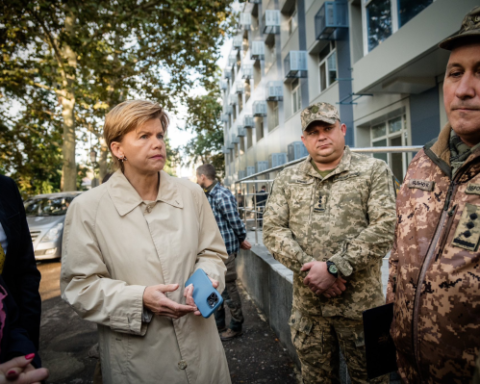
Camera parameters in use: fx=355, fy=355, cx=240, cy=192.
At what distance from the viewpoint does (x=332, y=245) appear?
2250 mm

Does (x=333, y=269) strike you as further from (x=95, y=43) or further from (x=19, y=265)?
(x=95, y=43)

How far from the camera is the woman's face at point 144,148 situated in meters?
1.89

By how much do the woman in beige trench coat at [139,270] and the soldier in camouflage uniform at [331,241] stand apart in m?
0.66

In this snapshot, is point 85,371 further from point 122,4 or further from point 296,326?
→ point 122,4

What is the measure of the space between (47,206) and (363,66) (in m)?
8.98

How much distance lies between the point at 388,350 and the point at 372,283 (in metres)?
0.69

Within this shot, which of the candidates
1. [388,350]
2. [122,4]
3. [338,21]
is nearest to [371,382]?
[388,350]

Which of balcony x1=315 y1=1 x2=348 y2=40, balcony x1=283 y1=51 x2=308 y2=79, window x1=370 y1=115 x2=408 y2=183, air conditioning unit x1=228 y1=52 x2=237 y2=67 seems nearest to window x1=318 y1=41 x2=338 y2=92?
balcony x1=283 y1=51 x2=308 y2=79

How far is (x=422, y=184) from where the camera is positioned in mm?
1416

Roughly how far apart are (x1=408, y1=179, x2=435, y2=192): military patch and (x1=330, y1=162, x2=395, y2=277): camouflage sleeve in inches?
27.4

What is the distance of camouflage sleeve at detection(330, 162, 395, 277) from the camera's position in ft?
6.75

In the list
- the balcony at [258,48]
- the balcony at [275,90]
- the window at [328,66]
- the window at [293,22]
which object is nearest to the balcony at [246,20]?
the balcony at [258,48]

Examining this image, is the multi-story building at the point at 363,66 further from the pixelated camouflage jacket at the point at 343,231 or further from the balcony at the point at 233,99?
the balcony at the point at 233,99

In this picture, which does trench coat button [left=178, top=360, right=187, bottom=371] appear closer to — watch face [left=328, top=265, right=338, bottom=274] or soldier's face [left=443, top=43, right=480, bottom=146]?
watch face [left=328, top=265, right=338, bottom=274]
